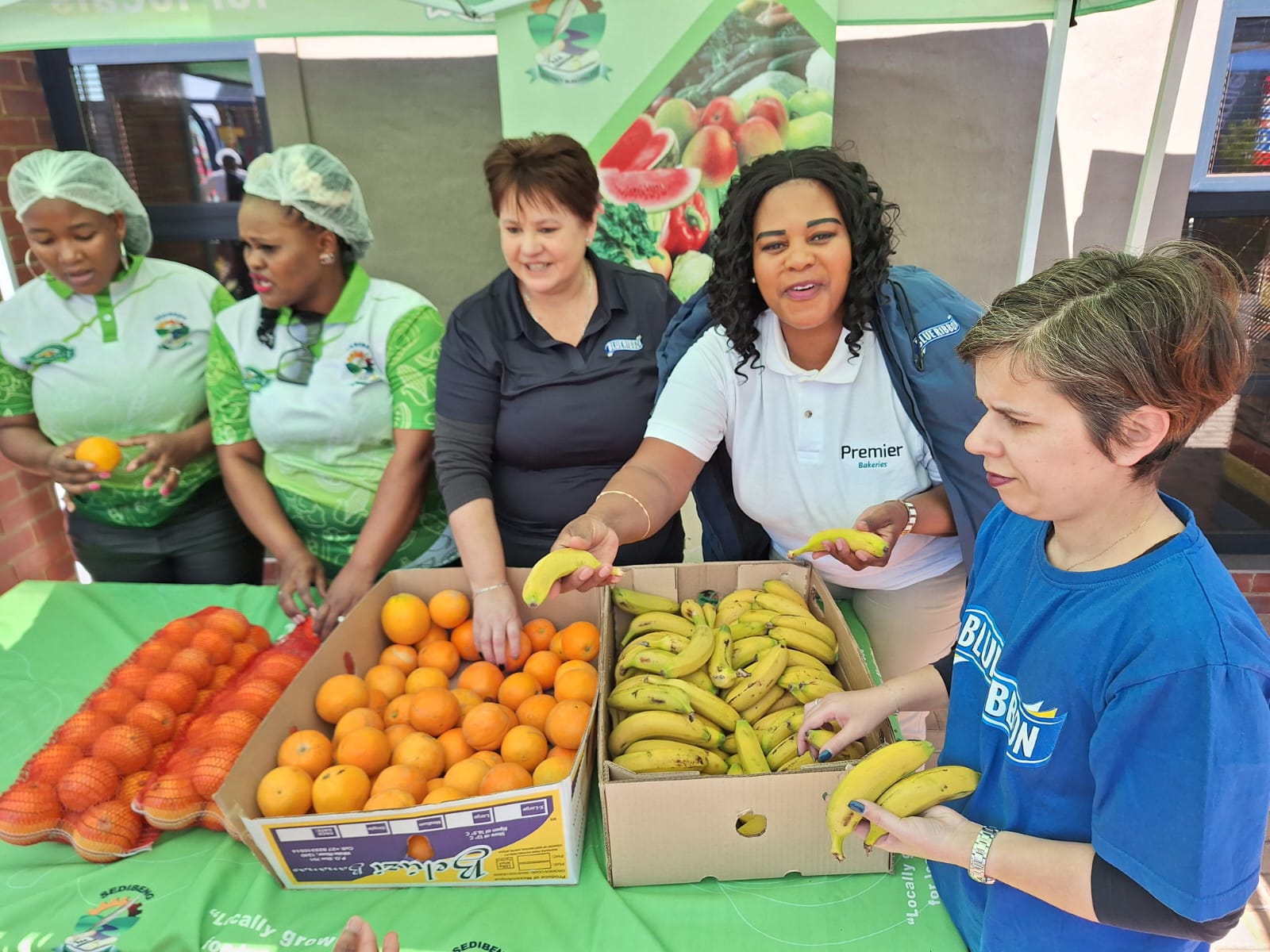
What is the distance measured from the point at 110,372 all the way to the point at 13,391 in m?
0.38

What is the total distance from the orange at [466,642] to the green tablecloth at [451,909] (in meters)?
0.62

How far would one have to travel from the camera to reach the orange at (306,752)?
157 centimetres

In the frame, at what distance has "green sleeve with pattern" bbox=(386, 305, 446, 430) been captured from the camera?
2.52 meters

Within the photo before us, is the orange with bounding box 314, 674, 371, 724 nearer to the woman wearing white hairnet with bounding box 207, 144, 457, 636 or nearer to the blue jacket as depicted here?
the woman wearing white hairnet with bounding box 207, 144, 457, 636

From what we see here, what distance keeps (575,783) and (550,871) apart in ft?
0.59

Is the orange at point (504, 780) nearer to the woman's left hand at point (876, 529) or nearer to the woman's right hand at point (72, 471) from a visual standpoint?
the woman's left hand at point (876, 529)

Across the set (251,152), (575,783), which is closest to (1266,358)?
(575,783)

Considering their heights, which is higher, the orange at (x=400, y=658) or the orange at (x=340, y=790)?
the orange at (x=340, y=790)

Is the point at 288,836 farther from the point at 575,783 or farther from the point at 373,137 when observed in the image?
the point at 373,137

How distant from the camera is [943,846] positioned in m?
1.15

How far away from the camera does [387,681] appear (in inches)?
74.5

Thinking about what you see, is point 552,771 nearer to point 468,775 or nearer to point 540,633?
point 468,775

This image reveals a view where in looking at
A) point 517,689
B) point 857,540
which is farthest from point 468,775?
point 857,540

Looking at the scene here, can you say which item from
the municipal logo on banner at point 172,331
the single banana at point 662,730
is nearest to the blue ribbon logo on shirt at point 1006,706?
the single banana at point 662,730
